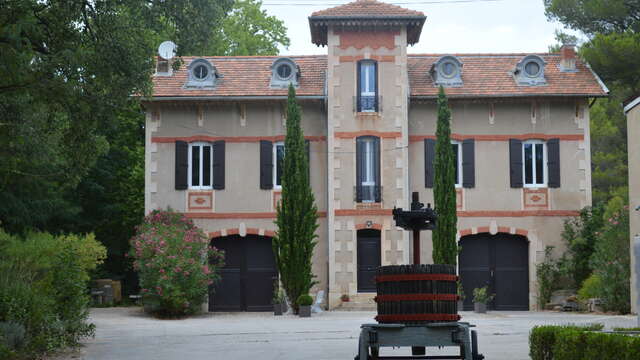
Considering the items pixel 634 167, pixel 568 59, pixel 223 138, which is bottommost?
pixel 634 167

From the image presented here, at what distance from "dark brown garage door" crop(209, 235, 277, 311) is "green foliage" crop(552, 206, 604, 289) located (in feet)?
28.3

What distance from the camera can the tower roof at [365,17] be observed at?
27.6 m

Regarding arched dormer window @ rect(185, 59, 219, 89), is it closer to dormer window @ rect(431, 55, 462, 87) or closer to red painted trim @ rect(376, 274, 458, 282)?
dormer window @ rect(431, 55, 462, 87)

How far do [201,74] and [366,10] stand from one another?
5466 mm

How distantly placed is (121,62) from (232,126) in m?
12.7

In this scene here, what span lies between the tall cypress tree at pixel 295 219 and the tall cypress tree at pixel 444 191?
3641mm

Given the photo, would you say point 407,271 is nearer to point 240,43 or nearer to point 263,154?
point 263,154

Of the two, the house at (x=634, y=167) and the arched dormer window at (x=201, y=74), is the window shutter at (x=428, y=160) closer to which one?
the arched dormer window at (x=201, y=74)

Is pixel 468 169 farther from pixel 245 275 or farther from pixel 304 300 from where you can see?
pixel 245 275

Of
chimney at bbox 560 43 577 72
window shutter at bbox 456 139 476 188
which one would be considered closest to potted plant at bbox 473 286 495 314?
window shutter at bbox 456 139 476 188

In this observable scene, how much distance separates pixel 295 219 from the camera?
1016 inches

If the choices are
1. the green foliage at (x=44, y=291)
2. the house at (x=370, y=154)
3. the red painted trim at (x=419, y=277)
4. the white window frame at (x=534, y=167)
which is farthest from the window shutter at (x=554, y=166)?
the red painted trim at (x=419, y=277)

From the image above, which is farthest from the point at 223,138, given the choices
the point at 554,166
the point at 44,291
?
the point at 44,291

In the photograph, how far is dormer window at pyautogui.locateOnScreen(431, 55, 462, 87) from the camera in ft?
93.9
